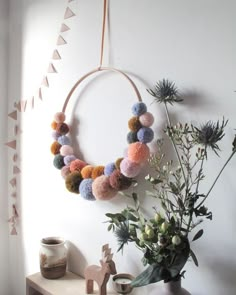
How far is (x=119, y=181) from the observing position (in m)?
1.19

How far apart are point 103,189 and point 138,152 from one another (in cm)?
21

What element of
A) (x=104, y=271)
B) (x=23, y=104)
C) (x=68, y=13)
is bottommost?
(x=104, y=271)

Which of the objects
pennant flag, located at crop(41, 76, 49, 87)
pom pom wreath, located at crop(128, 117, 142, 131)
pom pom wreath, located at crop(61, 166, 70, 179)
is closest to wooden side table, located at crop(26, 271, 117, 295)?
pom pom wreath, located at crop(61, 166, 70, 179)

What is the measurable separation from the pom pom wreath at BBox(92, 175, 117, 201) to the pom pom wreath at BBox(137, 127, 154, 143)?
0.21 m

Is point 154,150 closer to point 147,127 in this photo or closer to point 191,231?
point 147,127

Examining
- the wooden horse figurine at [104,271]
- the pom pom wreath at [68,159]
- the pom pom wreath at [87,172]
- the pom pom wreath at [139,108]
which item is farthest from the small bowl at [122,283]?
the pom pom wreath at [139,108]

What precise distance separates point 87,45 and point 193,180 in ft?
2.47

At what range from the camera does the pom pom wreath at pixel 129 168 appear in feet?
3.76

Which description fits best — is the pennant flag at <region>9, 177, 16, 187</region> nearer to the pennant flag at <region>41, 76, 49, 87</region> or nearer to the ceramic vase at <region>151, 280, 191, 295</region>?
the pennant flag at <region>41, 76, 49, 87</region>

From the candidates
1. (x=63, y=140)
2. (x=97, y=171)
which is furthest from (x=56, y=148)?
(x=97, y=171)

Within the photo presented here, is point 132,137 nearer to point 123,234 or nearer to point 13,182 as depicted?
point 123,234

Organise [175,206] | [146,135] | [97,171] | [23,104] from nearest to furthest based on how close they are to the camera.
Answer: [175,206], [146,135], [97,171], [23,104]

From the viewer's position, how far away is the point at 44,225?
1.67 meters

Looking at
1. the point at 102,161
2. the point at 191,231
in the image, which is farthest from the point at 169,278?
the point at 102,161
